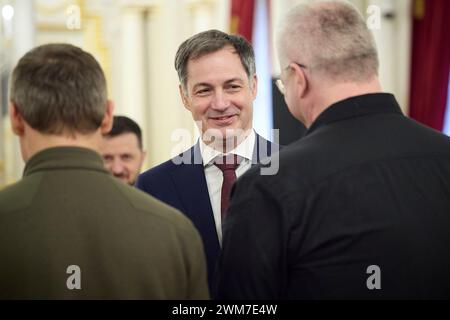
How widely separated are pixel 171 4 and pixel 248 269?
19.3 ft

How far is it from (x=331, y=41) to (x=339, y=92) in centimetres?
13

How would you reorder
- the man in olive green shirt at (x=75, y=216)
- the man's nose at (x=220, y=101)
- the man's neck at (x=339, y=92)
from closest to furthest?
1. the man in olive green shirt at (x=75, y=216)
2. the man's neck at (x=339, y=92)
3. the man's nose at (x=220, y=101)

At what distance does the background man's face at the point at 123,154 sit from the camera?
3641mm

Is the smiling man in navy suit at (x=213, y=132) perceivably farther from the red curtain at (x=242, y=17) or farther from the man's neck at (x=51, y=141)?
the red curtain at (x=242, y=17)

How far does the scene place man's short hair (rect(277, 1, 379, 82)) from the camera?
1929 millimetres

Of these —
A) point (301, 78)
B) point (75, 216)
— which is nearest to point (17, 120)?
point (75, 216)

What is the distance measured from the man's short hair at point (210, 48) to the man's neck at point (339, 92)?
95 cm

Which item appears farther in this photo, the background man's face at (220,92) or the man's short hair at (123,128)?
the man's short hair at (123,128)

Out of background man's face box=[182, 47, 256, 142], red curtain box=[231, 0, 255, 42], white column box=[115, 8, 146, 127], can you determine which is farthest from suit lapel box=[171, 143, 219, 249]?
white column box=[115, 8, 146, 127]

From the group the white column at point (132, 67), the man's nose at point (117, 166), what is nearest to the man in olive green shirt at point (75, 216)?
the man's nose at point (117, 166)

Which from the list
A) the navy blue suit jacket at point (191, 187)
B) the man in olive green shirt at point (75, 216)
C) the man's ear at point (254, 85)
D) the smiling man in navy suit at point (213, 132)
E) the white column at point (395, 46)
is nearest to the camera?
the man in olive green shirt at point (75, 216)

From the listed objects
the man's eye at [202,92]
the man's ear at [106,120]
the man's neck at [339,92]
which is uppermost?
the man's eye at [202,92]

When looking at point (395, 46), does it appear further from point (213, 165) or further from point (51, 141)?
point (51, 141)
